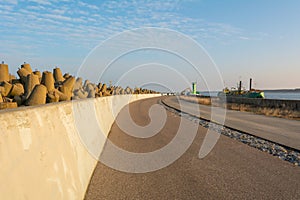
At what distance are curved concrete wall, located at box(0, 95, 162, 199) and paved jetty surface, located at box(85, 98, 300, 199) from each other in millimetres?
869

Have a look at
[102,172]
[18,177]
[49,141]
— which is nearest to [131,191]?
[102,172]

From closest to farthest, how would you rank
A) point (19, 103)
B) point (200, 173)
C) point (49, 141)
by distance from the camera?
1. point (49, 141)
2. point (200, 173)
3. point (19, 103)

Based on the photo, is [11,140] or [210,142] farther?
[210,142]

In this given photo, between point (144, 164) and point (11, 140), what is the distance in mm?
4859

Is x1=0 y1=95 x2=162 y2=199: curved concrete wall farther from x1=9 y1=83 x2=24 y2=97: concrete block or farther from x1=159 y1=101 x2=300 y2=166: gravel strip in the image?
x1=159 y1=101 x2=300 y2=166: gravel strip

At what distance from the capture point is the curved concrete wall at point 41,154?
7.56 feet

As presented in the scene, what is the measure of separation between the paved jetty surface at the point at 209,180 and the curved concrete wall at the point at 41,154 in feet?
2.85

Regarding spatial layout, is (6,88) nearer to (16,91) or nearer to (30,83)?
(16,91)

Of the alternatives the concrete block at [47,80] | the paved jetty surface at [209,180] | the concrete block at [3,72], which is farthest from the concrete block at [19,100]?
the paved jetty surface at [209,180]

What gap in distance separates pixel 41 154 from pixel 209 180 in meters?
3.57

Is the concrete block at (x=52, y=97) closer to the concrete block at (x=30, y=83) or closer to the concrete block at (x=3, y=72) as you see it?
the concrete block at (x=30, y=83)

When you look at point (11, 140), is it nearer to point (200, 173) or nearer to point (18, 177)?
point (18, 177)

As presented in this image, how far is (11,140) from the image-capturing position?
7.79ft

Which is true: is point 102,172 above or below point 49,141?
below
